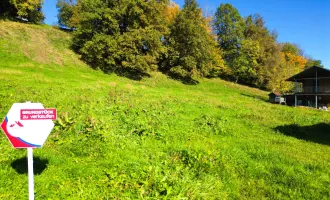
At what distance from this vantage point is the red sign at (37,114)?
451 centimetres

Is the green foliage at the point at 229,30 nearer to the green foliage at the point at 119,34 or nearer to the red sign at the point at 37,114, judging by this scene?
the green foliage at the point at 119,34

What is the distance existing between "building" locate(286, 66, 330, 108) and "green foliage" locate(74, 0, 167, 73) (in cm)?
2280

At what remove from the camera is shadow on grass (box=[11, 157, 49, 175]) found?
20.8ft

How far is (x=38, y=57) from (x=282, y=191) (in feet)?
104

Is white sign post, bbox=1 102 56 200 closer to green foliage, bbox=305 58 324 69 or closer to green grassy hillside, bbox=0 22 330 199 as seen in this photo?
green grassy hillside, bbox=0 22 330 199

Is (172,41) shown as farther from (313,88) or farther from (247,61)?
(313,88)

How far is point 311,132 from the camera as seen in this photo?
595 inches

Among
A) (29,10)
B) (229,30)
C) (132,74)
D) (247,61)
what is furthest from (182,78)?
(29,10)

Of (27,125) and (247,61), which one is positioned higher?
(247,61)

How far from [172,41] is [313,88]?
2363 centimetres

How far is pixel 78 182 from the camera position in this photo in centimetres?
602

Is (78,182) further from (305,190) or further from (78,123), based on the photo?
(305,190)

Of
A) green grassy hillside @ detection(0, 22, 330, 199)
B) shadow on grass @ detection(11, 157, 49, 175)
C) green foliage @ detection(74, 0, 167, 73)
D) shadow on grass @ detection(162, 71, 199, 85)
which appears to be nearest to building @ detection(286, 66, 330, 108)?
shadow on grass @ detection(162, 71, 199, 85)

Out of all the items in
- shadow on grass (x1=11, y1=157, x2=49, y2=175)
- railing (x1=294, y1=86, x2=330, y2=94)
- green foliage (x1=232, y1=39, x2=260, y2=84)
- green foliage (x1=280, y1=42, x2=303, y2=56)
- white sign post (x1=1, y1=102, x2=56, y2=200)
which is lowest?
shadow on grass (x1=11, y1=157, x2=49, y2=175)
